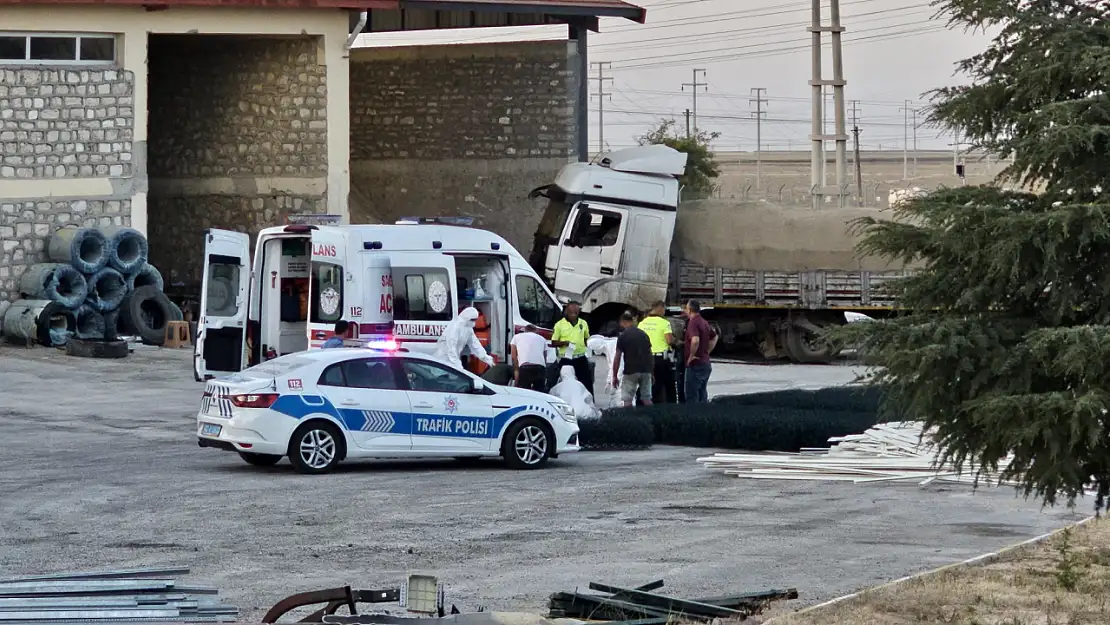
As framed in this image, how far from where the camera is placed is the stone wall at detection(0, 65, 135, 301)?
3119 cm

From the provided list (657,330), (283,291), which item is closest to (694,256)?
(657,330)

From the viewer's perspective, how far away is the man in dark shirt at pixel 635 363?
21984mm

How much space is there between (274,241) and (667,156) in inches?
473

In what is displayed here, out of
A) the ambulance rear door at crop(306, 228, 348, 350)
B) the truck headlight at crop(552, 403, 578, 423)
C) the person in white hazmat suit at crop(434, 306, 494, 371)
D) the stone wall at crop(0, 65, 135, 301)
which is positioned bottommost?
the truck headlight at crop(552, 403, 578, 423)

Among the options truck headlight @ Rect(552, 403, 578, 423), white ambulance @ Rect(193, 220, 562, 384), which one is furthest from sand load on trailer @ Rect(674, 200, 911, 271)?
truck headlight @ Rect(552, 403, 578, 423)

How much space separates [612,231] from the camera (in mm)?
31547

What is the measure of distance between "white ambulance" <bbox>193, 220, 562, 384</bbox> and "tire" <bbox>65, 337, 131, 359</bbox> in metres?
A: 8.21

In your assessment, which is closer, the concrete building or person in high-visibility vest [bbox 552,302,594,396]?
person in high-visibility vest [bbox 552,302,594,396]

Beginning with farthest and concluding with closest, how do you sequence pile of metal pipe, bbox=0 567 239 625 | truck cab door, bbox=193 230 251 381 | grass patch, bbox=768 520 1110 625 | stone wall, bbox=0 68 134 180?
stone wall, bbox=0 68 134 180 → truck cab door, bbox=193 230 251 381 → grass patch, bbox=768 520 1110 625 → pile of metal pipe, bbox=0 567 239 625

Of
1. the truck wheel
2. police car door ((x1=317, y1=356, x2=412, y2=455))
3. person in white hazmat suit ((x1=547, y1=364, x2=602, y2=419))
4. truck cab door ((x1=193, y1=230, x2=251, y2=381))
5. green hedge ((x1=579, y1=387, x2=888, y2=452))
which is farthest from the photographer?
the truck wheel

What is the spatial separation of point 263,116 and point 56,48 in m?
4.78

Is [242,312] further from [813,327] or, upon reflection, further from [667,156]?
[813,327]

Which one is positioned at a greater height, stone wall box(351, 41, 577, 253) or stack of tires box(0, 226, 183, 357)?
stone wall box(351, 41, 577, 253)

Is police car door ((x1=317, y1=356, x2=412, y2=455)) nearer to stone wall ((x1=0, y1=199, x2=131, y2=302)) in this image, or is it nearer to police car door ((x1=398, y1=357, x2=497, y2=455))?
police car door ((x1=398, y1=357, x2=497, y2=455))
